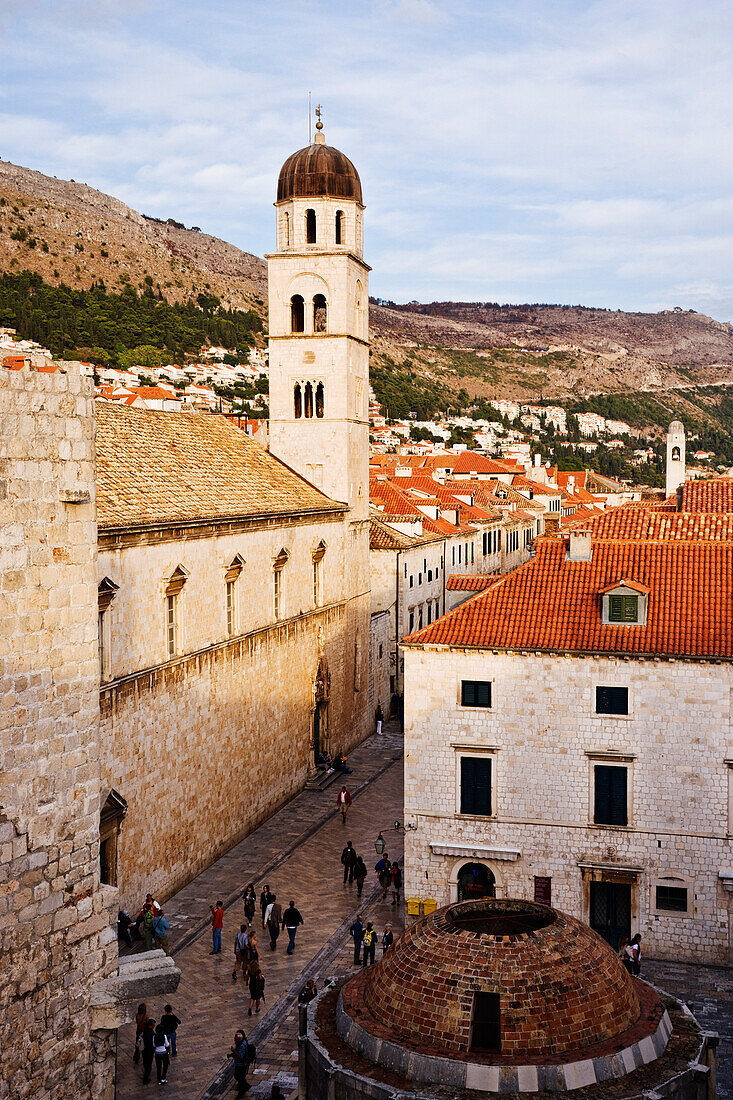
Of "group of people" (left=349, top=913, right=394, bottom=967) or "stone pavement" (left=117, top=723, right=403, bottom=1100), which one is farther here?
"group of people" (left=349, top=913, right=394, bottom=967)

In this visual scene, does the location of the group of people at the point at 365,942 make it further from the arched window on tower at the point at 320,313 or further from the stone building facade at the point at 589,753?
the arched window on tower at the point at 320,313

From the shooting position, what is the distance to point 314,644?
1469 inches

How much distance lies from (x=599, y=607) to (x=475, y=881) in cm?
688

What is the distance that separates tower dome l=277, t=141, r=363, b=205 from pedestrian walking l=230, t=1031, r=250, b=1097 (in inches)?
1225

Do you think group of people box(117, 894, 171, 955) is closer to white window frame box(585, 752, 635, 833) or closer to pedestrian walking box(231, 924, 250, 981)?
pedestrian walking box(231, 924, 250, 981)

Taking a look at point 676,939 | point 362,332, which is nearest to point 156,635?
point 676,939

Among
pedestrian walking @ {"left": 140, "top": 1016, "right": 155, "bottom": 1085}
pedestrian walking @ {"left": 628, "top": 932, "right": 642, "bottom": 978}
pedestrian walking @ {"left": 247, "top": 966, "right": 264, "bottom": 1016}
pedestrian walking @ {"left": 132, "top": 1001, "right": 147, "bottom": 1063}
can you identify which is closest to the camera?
pedestrian walking @ {"left": 140, "top": 1016, "right": 155, "bottom": 1085}

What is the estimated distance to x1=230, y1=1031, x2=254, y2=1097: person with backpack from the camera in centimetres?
1681

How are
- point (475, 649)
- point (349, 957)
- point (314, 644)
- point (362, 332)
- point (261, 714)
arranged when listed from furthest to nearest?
1. point (362, 332)
2. point (314, 644)
3. point (261, 714)
4. point (475, 649)
5. point (349, 957)

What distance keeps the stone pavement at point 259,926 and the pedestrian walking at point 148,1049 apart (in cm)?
21

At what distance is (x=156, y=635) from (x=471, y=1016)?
1564 cm

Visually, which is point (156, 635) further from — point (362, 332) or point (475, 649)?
point (362, 332)

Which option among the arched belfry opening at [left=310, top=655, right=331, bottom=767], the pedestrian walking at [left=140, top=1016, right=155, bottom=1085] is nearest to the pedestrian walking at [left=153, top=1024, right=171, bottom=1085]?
the pedestrian walking at [left=140, top=1016, right=155, bottom=1085]

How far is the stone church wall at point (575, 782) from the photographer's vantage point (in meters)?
22.4
